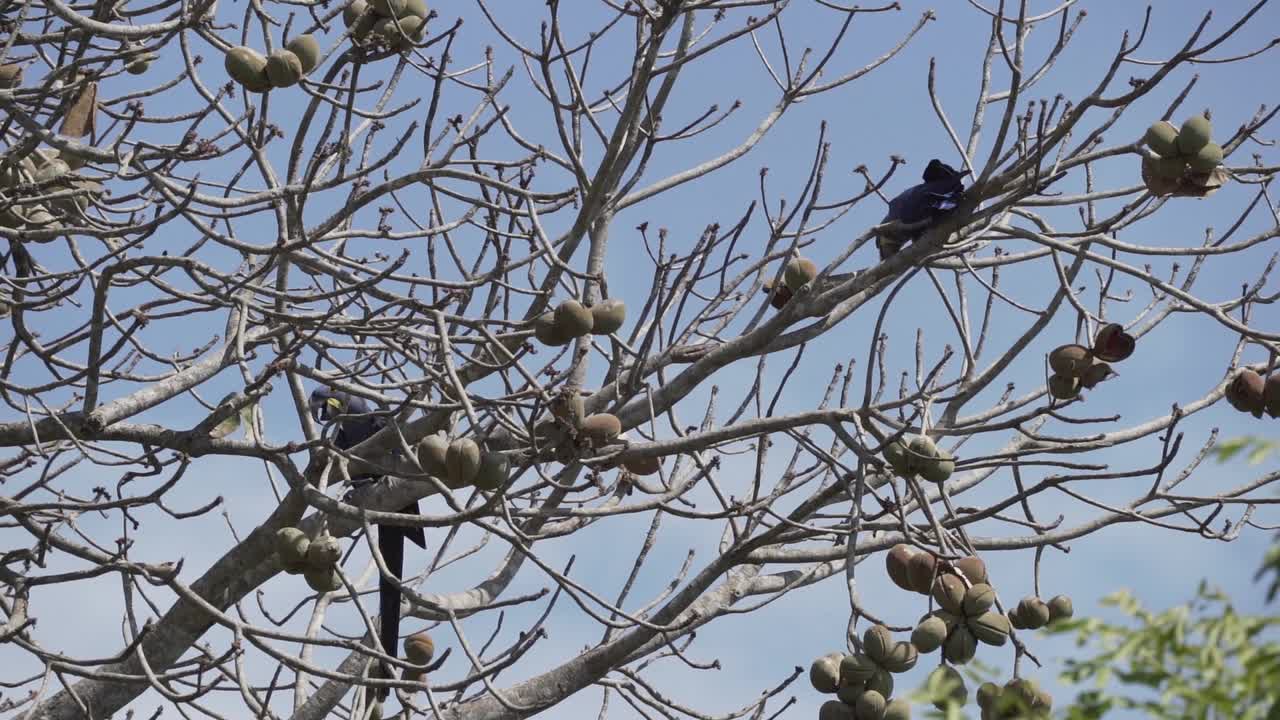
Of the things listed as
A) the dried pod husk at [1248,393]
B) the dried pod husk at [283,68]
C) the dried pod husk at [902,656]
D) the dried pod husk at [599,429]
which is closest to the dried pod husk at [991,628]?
the dried pod husk at [902,656]

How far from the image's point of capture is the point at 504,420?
3352 mm

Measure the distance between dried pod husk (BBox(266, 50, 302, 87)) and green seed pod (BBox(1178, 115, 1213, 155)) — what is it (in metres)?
2.15

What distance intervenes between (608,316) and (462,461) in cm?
48

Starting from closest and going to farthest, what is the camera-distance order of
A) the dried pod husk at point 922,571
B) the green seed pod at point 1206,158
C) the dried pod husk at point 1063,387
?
1. the dried pod husk at point 922,571
2. the green seed pod at point 1206,158
3. the dried pod husk at point 1063,387

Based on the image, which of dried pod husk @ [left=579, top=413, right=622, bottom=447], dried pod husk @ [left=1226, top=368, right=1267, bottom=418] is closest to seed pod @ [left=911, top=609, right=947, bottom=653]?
dried pod husk @ [left=579, top=413, right=622, bottom=447]

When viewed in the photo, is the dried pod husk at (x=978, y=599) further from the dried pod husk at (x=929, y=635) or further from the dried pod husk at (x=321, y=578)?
the dried pod husk at (x=321, y=578)

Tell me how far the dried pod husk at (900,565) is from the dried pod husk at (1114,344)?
0.77 metres

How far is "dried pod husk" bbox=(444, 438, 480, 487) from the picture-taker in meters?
3.32

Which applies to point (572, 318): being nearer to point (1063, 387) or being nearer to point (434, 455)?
point (434, 455)

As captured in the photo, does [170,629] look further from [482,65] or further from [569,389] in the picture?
[482,65]

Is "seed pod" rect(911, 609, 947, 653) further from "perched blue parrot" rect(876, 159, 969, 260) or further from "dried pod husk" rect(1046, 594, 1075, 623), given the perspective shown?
"perched blue parrot" rect(876, 159, 969, 260)

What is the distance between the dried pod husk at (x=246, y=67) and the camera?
361cm

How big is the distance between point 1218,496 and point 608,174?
2038mm

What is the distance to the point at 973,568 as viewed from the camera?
9.77 feet
